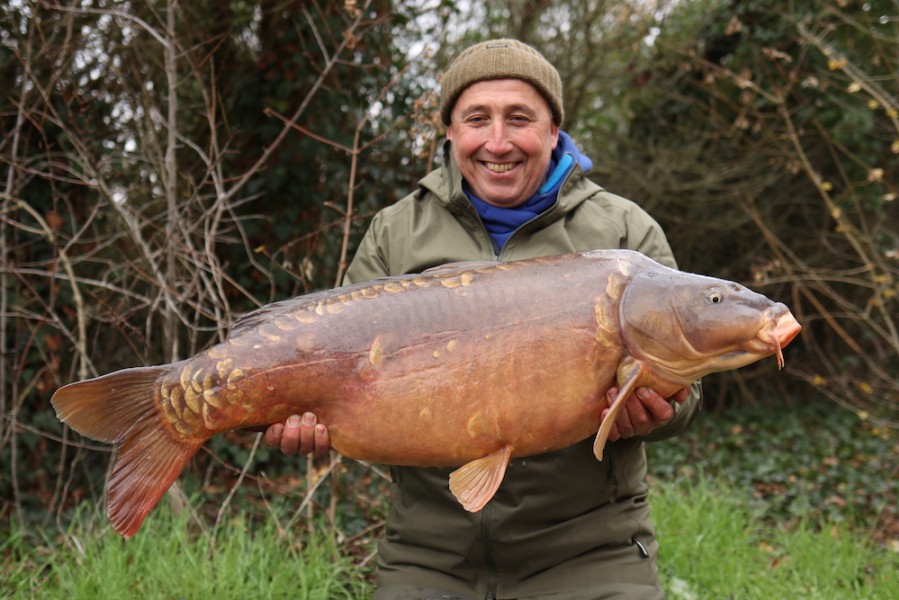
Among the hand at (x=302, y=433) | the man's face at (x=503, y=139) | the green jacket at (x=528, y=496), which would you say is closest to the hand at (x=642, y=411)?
the green jacket at (x=528, y=496)

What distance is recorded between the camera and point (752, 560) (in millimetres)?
3699

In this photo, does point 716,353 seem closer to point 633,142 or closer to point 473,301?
point 473,301

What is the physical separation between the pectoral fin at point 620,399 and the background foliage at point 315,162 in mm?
1895

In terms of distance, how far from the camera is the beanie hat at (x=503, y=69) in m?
2.57

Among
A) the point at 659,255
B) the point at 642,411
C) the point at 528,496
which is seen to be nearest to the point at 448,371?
the point at 642,411

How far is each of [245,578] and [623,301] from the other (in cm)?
195

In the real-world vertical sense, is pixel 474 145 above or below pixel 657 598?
above

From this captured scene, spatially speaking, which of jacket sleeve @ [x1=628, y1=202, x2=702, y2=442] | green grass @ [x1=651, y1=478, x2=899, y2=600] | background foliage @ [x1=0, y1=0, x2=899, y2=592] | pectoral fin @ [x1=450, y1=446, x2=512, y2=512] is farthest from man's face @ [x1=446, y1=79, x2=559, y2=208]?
green grass @ [x1=651, y1=478, x2=899, y2=600]

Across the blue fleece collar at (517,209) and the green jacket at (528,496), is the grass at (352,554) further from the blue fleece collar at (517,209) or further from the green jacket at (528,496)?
the blue fleece collar at (517,209)

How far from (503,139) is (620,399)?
0.98 metres

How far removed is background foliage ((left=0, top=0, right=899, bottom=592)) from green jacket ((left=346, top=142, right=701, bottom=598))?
1058 mm

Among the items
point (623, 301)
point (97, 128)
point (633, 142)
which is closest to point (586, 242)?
point (623, 301)

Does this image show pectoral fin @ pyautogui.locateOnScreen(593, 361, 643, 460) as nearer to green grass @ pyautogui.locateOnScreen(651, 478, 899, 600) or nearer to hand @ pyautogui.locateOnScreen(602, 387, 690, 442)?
hand @ pyautogui.locateOnScreen(602, 387, 690, 442)

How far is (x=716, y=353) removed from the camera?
194 centimetres
